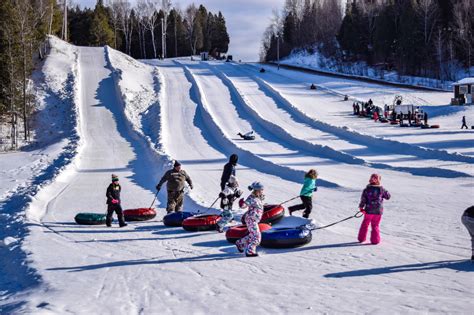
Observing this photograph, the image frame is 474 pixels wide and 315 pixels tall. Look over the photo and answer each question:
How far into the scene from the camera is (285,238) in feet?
34.1

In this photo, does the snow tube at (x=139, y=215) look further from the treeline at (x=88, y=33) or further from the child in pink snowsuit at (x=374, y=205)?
the treeline at (x=88, y=33)

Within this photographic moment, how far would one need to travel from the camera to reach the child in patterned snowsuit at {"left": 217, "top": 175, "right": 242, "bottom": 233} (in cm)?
1239

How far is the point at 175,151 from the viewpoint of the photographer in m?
29.7

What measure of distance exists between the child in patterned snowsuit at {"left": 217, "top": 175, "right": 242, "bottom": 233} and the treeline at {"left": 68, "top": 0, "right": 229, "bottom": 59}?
7915 centimetres

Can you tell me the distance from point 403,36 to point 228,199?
67160 millimetres

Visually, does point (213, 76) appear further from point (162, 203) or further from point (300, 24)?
point (300, 24)

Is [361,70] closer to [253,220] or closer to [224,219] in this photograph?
[224,219]

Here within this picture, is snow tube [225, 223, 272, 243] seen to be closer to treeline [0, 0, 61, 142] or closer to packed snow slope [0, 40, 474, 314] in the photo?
packed snow slope [0, 40, 474, 314]

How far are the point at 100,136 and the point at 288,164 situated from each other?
50.9 feet

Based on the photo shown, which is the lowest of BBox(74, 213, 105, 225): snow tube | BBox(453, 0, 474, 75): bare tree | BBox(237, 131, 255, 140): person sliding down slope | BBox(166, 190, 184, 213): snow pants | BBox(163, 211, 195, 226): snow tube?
BBox(74, 213, 105, 225): snow tube

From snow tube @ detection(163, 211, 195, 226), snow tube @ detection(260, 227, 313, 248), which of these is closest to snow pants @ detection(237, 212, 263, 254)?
snow tube @ detection(260, 227, 313, 248)

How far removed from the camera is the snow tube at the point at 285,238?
409 inches

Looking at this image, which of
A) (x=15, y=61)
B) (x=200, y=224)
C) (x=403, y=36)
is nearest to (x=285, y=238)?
(x=200, y=224)

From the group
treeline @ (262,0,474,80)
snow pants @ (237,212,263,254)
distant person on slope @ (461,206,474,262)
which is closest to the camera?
distant person on slope @ (461,206,474,262)
